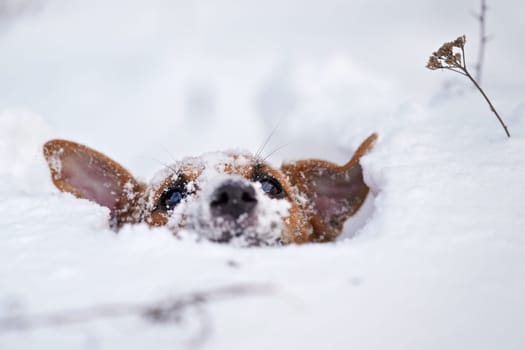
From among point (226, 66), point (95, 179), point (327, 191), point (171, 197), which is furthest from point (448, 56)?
point (226, 66)

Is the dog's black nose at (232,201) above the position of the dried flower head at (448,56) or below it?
below

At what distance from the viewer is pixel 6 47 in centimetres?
633

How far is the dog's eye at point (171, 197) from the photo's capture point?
3.53 m

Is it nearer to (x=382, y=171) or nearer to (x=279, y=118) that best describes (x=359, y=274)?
(x=382, y=171)

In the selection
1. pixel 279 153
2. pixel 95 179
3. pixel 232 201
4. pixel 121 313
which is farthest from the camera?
pixel 279 153

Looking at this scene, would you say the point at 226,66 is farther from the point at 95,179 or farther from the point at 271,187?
the point at 271,187

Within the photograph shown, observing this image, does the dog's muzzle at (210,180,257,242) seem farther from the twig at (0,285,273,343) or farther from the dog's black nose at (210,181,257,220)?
the twig at (0,285,273,343)

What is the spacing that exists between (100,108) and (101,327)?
15.5 ft

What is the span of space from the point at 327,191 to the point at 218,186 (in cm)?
143

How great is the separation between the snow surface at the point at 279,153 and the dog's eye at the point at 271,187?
2.08 ft

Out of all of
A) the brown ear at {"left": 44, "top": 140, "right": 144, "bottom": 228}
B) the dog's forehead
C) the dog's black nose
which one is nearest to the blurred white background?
the brown ear at {"left": 44, "top": 140, "right": 144, "bottom": 228}

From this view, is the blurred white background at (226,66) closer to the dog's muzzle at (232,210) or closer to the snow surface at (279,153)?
the snow surface at (279,153)

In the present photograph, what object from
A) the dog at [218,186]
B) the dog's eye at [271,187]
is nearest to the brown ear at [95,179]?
the dog at [218,186]

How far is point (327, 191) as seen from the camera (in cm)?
405
